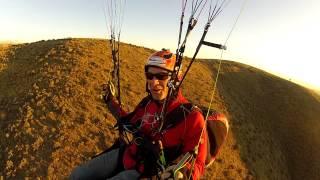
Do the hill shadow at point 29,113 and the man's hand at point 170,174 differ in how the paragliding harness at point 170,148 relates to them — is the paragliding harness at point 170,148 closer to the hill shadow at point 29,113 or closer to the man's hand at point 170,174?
the man's hand at point 170,174

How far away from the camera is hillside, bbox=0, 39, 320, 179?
21.2 m

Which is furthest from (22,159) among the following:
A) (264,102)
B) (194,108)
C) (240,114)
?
(264,102)

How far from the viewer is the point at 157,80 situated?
699 centimetres

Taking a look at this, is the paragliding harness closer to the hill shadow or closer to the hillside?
the hillside

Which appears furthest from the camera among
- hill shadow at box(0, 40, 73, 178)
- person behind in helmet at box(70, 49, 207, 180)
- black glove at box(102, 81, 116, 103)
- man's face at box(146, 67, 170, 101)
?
hill shadow at box(0, 40, 73, 178)

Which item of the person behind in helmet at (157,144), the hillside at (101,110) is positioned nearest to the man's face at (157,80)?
the person behind in helmet at (157,144)

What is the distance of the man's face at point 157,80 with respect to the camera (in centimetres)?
695

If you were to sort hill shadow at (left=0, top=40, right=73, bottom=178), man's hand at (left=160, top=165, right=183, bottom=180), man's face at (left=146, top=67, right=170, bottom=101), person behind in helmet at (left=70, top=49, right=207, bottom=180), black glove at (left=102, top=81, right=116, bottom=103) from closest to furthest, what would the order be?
1. man's hand at (left=160, top=165, right=183, bottom=180)
2. person behind in helmet at (left=70, top=49, right=207, bottom=180)
3. man's face at (left=146, top=67, right=170, bottom=101)
4. black glove at (left=102, top=81, right=116, bottom=103)
5. hill shadow at (left=0, top=40, right=73, bottom=178)

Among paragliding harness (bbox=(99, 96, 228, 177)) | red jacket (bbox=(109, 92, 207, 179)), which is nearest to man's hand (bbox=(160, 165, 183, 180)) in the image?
paragliding harness (bbox=(99, 96, 228, 177))

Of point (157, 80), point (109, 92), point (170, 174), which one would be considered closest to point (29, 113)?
point (109, 92)

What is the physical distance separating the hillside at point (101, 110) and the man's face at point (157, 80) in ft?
43.9

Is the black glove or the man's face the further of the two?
the black glove

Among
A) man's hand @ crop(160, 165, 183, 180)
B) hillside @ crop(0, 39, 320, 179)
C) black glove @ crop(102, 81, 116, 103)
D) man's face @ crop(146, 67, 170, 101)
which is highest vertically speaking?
man's face @ crop(146, 67, 170, 101)

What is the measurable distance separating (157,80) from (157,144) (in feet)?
4.18
